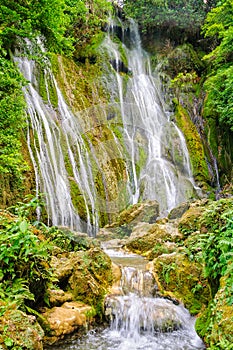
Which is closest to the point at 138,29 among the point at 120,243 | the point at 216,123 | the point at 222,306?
the point at 216,123

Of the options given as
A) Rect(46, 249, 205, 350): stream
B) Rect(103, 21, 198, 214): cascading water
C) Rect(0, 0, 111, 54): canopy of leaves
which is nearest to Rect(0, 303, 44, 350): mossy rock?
Rect(46, 249, 205, 350): stream

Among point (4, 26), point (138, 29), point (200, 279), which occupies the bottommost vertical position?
point (200, 279)

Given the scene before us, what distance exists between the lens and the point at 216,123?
1747 centimetres

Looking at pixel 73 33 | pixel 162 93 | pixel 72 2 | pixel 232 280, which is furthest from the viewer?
pixel 162 93

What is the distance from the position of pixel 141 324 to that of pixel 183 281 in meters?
1.10

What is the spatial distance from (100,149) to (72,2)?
21.6ft

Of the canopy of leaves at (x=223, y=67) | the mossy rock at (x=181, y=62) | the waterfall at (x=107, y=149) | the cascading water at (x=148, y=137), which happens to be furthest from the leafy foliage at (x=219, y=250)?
the mossy rock at (x=181, y=62)

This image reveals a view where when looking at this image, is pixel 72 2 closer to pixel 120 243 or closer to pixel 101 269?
pixel 120 243

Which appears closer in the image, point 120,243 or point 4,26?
point 4,26

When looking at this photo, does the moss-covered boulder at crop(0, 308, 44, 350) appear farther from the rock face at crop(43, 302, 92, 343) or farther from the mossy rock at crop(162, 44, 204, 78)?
the mossy rock at crop(162, 44, 204, 78)

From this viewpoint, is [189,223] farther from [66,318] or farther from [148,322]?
[66,318]

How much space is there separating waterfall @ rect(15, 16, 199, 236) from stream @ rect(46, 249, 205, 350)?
16.9 ft

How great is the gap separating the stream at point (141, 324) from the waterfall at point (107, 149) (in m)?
5.15

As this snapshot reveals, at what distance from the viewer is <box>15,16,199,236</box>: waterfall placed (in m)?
10.6
